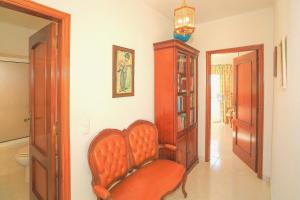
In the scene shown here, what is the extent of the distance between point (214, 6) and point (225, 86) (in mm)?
4899

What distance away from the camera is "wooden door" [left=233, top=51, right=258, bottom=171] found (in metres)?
3.05

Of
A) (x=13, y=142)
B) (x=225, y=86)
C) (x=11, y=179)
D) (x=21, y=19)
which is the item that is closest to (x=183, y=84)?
(x=21, y=19)

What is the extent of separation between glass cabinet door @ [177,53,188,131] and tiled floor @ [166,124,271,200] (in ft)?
2.88

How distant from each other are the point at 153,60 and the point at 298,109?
2052 millimetres

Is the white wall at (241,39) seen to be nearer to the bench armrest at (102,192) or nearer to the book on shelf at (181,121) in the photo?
the book on shelf at (181,121)

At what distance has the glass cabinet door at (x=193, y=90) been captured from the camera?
3098 mm

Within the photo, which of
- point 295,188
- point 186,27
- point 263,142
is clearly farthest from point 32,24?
point 263,142

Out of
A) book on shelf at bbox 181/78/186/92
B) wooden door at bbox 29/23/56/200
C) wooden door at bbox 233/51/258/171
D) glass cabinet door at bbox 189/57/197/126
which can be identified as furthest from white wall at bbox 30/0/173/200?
wooden door at bbox 233/51/258/171

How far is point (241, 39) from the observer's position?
3.10 metres

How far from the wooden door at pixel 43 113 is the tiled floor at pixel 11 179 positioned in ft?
2.17

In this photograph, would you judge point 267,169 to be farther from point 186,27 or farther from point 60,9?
point 60,9

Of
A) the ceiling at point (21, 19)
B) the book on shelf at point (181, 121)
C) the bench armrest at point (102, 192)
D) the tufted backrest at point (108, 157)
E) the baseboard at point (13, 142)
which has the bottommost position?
the baseboard at point (13, 142)

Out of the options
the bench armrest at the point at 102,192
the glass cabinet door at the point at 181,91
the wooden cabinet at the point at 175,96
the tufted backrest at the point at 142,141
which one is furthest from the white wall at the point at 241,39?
the bench armrest at the point at 102,192

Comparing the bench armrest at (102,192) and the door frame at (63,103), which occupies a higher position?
the door frame at (63,103)
